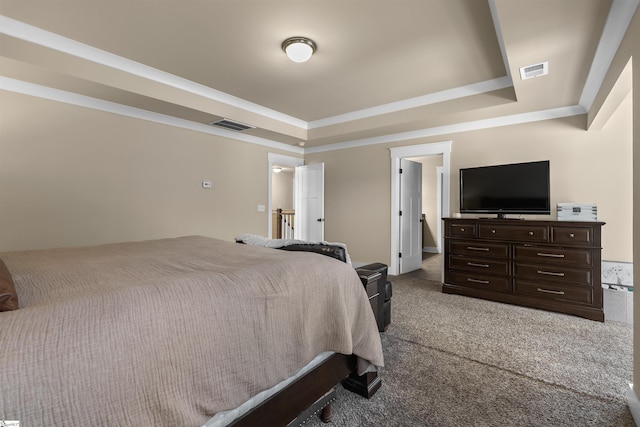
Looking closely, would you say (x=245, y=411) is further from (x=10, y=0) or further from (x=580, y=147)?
(x=580, y=147)

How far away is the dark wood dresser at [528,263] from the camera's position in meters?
3.07

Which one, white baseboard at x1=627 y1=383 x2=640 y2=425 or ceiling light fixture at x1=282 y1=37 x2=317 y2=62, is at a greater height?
ceiling light fixture at x1=282 y1=37 x2=317 y2=62

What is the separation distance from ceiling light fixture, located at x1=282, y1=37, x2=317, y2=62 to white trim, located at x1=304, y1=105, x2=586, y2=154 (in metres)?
2.57

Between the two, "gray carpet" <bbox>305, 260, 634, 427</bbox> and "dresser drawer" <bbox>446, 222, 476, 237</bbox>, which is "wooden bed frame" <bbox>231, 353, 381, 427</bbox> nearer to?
"gray carpet" <bbox>305, 260, 634, 427</bbox>

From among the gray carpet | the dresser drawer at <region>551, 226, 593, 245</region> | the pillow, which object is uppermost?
the dresser drawer at <region>551, 226, 593, 245</region>

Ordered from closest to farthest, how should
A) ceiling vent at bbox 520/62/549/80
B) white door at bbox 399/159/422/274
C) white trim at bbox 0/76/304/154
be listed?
ceiling vent at bbox 520/62/549/80 → white trim at bbox 0/76/304/154 → white door at bbox 399/159/422/274

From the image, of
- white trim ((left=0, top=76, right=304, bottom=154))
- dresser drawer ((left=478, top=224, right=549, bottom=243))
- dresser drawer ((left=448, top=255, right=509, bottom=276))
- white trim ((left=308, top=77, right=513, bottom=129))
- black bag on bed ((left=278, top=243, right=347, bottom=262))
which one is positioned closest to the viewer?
black bag on bed ((left=278, top=243, right=347, bottom=262))

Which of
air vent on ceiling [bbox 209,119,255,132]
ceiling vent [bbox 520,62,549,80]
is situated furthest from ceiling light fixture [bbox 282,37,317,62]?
ceiling vent [bbox 520,62,549,80]

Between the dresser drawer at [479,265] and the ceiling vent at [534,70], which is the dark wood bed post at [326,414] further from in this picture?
the ceiling vent at [534,70]

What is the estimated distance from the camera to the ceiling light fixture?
2.66 meters

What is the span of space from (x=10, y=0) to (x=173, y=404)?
10.3ft

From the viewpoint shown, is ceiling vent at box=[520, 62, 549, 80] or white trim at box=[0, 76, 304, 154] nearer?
ceiling vent at box=[520, 62, 549, 80]

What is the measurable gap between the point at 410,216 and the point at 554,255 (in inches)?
92.8

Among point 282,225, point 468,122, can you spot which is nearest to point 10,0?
point 468,122
